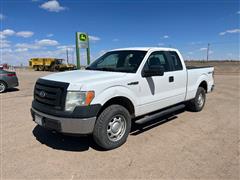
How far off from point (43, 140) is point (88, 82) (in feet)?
5.87

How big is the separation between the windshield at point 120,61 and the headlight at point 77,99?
123cm

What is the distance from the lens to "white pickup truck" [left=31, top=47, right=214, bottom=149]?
3.34 meters

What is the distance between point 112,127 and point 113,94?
0.65 m

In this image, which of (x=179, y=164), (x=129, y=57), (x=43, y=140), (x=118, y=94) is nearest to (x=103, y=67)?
(x=129, y=57)

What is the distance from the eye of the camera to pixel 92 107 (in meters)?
3.36

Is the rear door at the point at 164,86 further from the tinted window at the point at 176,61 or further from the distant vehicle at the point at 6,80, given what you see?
the distant vehicle at the point at 6,80

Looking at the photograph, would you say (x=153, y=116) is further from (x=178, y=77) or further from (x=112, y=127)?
(x=178, y=77)

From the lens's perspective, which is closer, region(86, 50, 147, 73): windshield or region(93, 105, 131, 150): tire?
region(93, 105, 131, 150): tire

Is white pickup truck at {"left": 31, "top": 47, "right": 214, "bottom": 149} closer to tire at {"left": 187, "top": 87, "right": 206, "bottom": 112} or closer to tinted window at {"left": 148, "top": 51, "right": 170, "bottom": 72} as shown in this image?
A: tinted window at {"left": 148, "top": 51, "right": 170, "bottom": 72}

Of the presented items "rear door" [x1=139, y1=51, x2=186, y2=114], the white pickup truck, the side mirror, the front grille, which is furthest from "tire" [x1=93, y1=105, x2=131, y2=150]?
the side mirror

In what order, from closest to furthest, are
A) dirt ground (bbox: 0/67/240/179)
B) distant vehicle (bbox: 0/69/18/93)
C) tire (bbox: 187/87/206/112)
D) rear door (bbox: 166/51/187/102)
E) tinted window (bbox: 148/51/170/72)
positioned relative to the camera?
dirt ground (bbox: 0/67/240/179) < tinted window (bbox: 148/51/170/72) < rear door (bbox: 166/51/187/102) < tire (bbox: 187/87/206/112) < distant vehicle (bbox: 0/69/18/93)

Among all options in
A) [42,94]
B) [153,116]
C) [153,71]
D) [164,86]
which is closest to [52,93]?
[42,94]

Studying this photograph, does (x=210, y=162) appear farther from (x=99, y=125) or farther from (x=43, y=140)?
(x=43, y=140)

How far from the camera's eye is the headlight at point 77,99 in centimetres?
331
